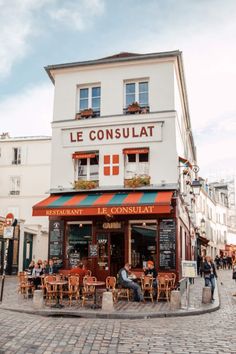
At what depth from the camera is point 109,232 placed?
15688mm

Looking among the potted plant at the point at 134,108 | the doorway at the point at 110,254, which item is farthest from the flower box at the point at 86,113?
the doorway at the point at 110,254

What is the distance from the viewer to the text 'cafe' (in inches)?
570

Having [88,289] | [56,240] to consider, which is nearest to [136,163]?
[56,240]

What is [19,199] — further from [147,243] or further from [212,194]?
[212,194]

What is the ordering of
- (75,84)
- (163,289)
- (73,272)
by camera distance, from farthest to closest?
1. (75,84)
2. (73,272)
3. (163,289)

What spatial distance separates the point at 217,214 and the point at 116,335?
4685 centimetres

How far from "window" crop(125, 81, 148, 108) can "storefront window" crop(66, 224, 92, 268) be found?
5.36m

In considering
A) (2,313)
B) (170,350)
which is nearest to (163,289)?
(2,313)

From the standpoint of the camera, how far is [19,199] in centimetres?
3206

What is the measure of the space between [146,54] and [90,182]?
5.66m

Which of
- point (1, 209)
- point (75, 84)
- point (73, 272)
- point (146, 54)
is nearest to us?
point (73, 272)

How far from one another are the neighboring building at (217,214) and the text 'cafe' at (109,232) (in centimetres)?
2549

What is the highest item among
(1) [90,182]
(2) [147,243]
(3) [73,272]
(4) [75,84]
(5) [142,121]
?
(4) [75,84]

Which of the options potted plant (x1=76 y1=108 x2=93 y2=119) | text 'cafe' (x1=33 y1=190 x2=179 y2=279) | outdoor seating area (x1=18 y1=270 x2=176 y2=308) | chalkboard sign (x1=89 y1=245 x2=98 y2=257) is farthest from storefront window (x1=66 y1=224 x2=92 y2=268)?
potted plant (x1=76 y1=108 x2=93 y2=119)
